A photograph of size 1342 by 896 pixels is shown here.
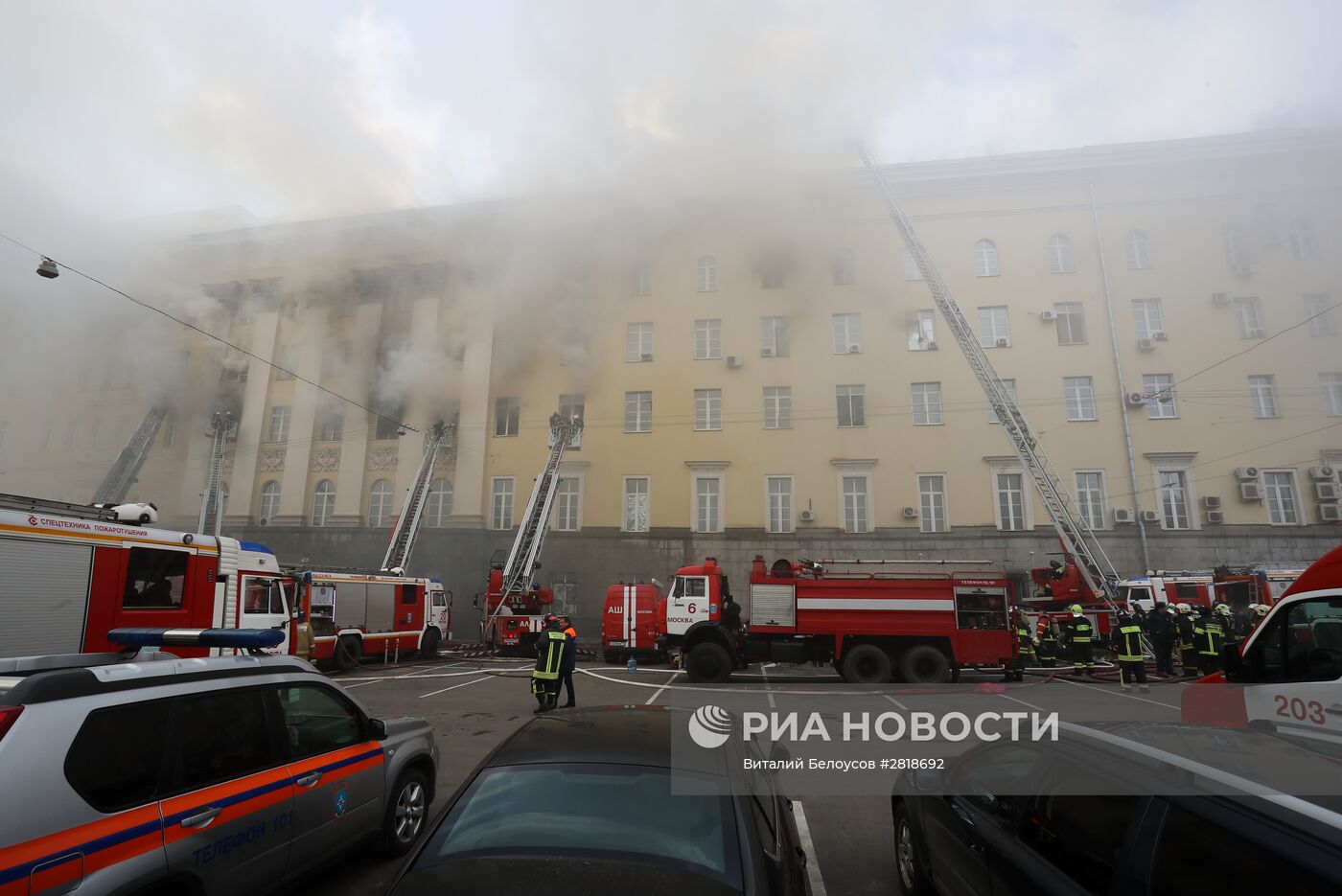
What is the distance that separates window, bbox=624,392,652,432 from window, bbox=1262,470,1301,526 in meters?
20.4

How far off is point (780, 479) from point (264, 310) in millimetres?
20396

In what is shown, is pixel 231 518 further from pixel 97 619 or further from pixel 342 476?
pixel 97 619

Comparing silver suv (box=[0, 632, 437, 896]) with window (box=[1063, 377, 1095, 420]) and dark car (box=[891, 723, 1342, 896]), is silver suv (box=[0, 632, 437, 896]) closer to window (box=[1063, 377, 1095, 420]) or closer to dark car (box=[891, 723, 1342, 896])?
dark car (box=[891, 723, 1342, 896])

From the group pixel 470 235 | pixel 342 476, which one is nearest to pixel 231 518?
pixel 342 476

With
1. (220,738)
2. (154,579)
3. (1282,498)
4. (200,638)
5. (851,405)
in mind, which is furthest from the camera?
(851,405)

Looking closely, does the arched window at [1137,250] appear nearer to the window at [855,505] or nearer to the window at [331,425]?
the window at [855,505]

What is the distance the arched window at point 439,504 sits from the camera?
2397cm

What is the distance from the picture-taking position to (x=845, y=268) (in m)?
24.1

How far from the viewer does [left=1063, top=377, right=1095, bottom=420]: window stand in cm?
2227

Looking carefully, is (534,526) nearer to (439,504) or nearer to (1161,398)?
(439,504)

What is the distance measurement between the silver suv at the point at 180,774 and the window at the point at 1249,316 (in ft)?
93.8

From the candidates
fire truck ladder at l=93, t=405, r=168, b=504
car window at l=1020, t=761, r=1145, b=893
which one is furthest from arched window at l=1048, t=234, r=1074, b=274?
fire truck ladder at l=93, t=405, r=168, b=504

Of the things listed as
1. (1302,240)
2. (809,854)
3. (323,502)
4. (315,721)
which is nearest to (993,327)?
(1302,240)

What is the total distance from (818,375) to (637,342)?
22.3 feet
